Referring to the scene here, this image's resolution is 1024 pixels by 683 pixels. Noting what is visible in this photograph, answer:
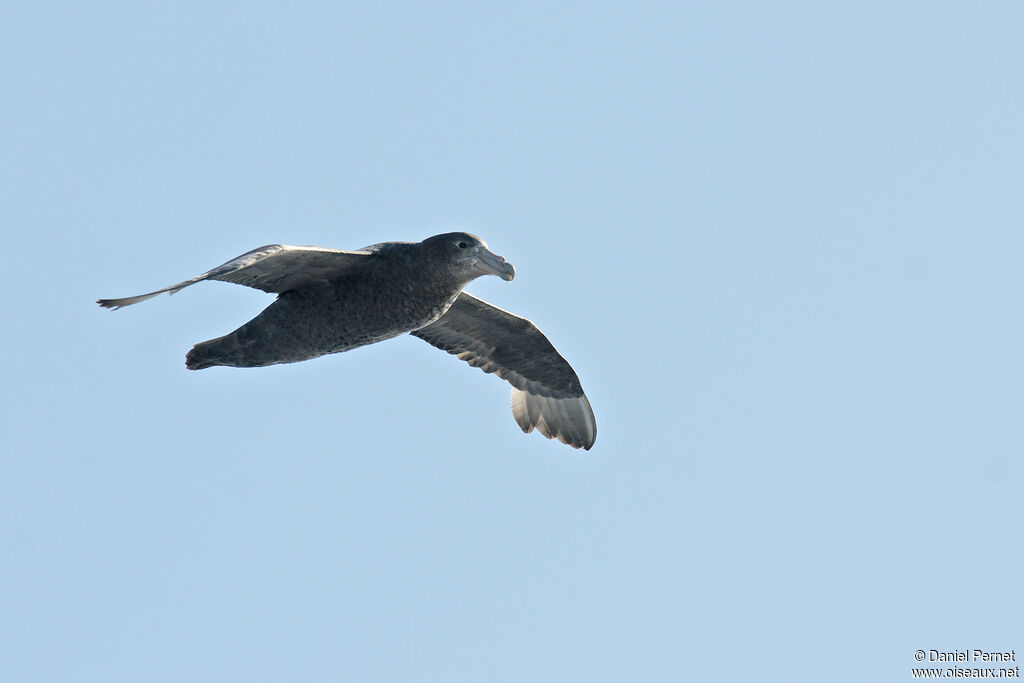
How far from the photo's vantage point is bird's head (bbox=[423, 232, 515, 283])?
639 inches

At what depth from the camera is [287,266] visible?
52.4 ft

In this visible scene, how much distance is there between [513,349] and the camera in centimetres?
2031

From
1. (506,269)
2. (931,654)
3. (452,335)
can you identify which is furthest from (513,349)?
(931,654)

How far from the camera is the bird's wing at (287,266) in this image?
1518 centimetres

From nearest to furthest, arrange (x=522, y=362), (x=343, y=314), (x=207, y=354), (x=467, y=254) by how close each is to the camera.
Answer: (x=343, y=314)
(x=467, y=254)
(x=207, y=354)
(x=522, y=362)

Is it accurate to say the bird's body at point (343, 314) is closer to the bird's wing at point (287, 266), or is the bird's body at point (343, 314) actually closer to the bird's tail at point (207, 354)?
the bird's tail at point (207, 354)

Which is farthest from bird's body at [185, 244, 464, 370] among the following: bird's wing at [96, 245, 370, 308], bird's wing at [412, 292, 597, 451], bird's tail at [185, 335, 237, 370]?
bird's wing at [412, 292, 597, 451]

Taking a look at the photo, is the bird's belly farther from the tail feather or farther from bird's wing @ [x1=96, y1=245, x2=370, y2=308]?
the tail feather

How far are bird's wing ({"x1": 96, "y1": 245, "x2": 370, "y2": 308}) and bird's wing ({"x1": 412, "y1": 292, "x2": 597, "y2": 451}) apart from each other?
10.2 ft

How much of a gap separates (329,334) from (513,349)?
4.63 m

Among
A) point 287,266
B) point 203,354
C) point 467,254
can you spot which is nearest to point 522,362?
point 467,254

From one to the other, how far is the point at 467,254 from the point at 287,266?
6.79 feet

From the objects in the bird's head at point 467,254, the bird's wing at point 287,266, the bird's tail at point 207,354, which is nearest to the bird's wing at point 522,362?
the bird's head at point 467,254

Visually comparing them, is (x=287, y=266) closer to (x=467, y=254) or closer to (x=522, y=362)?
(x=467, y=254)
